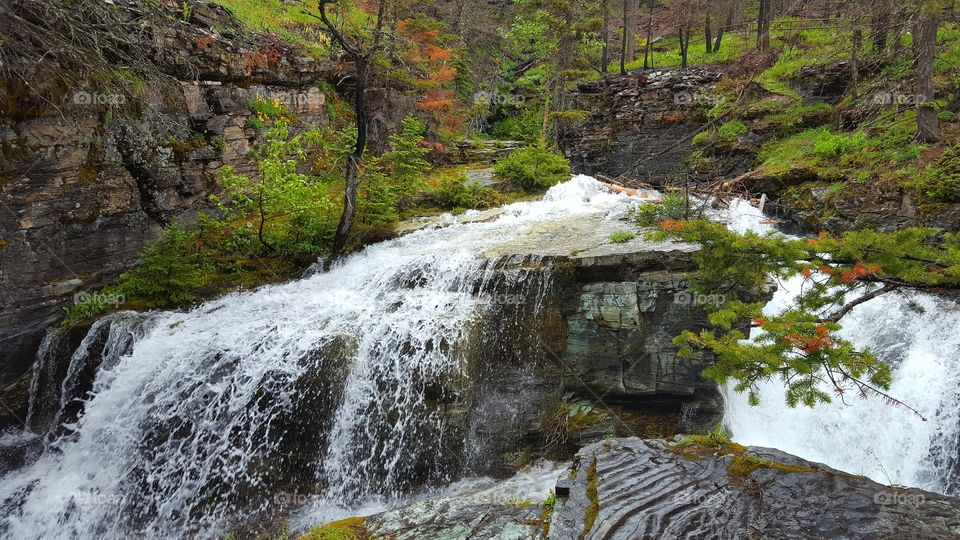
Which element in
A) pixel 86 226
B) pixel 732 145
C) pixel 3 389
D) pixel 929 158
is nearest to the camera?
pixel 3 389

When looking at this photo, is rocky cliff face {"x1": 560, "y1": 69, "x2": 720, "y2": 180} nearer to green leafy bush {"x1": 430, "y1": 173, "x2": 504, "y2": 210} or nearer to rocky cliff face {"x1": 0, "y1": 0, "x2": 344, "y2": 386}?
green leafy bush {"x1": 430, "y1": 173, "x2": 504, "y2": 210}

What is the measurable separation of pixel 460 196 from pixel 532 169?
2.55m

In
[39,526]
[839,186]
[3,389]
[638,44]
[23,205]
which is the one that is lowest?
[39,526]

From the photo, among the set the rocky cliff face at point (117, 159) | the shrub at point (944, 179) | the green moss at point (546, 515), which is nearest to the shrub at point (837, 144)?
the shrub at point (944, 179)

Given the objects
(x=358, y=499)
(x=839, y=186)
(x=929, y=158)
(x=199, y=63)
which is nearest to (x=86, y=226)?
(x=199, y=63)

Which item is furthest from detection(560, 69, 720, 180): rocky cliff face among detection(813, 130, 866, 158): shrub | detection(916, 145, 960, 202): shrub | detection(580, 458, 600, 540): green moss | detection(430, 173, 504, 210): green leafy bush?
detection(580, 458, 600, 540): green moss

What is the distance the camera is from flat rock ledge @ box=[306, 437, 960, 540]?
3498 mm

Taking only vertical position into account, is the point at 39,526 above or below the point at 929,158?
below

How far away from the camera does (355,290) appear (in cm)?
934

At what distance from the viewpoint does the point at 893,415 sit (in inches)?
271

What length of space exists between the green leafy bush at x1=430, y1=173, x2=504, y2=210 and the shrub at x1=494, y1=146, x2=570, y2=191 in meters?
1.27

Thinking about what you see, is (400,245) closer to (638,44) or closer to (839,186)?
(839,186)

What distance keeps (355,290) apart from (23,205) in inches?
230

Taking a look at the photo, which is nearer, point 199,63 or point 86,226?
point 86,226
